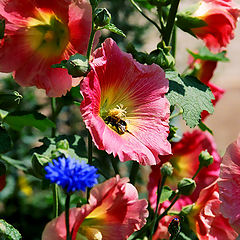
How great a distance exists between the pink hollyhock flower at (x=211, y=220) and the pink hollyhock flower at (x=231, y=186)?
0.13ft

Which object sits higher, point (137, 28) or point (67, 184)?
point (67, 184)

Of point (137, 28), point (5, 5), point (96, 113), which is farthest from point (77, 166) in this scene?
point (137, 28)

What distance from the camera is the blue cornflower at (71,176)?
453 millimetres

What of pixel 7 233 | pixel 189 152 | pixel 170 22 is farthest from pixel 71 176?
pixel 189 152

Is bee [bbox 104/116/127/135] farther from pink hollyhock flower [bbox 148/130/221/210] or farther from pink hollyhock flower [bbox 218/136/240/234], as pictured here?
pink hollyhock flower [bbox 148/130/221/210]

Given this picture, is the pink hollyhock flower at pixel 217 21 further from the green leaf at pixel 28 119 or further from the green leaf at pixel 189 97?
the green leaf at pixel 28 119

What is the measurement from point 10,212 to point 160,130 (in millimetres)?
1146

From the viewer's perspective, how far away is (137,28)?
7.13 feet

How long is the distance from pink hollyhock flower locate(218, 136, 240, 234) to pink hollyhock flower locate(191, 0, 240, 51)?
209mm

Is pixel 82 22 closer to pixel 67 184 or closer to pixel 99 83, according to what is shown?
pixel 99 83

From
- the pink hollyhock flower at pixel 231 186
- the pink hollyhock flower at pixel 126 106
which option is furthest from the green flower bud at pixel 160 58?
the pink hollyhock flower at pixel 231 186

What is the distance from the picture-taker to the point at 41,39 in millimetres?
748

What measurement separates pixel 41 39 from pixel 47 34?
0.04ft

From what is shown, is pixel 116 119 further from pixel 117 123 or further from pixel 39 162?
pixel 39 162
